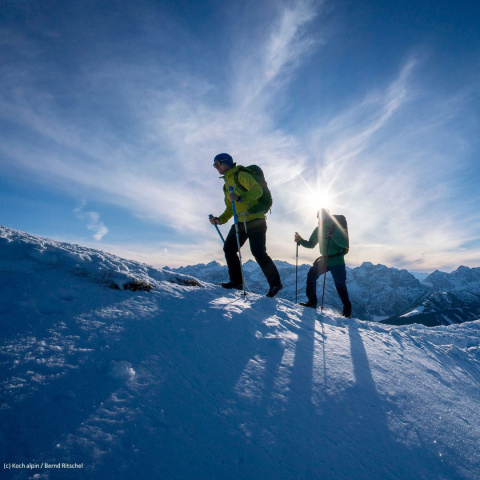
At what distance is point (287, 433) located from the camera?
1.82 m

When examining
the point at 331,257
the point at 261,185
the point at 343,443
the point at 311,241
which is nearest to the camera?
the point at 343,443

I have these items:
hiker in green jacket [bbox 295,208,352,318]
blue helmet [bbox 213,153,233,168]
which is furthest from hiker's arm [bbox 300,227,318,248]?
blue helmet [bbox 213,153,233,168]

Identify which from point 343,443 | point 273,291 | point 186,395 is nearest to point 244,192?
point 273,291

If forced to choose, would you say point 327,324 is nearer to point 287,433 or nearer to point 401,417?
point 401,417

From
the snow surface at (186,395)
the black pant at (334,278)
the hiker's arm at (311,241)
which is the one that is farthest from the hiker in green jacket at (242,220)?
the snow surface at (186,395)

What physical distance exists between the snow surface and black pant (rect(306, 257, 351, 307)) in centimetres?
317

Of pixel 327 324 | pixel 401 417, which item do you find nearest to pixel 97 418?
pixel 401 417

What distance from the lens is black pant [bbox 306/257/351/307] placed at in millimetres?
6832

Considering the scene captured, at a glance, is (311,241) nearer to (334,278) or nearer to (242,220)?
(334,278)

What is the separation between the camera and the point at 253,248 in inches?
241

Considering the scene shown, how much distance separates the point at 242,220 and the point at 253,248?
0.74 m

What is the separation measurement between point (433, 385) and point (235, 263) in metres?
4.28

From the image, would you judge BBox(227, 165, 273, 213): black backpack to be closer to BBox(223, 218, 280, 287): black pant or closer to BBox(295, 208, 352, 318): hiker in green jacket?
BBox(223, 218, 280, 287): black pant

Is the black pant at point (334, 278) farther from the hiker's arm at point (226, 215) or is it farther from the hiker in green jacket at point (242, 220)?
the hiker's arm at point (226, 215)
